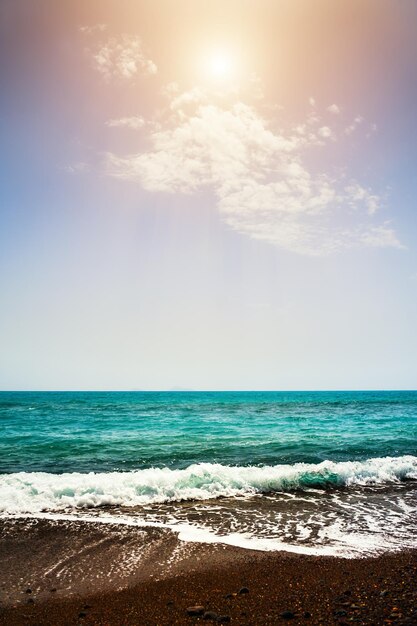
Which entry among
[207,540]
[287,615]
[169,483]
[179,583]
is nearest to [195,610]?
[179,583]

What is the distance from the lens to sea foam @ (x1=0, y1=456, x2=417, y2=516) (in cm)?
1073

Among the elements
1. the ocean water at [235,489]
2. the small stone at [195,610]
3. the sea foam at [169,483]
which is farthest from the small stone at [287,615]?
the sea foam at [169,483]

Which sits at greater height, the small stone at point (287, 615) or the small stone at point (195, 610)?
the small stone at point (287, 615)

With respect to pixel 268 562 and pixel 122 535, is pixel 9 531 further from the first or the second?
pixel 268 562

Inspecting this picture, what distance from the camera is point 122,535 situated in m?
8.32

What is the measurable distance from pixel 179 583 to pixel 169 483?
6.00 meters

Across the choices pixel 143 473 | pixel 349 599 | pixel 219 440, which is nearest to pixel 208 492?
pixel 143 473

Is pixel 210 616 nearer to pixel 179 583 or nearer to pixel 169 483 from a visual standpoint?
pixel 179 583

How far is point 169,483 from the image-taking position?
474 inches

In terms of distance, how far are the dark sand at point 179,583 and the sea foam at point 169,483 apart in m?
2.42

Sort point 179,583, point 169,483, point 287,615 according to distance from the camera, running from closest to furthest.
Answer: point 287,615 → point 179,583 → point 169,483

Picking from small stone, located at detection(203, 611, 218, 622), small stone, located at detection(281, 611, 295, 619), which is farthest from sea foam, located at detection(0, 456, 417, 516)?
small stone, located at detection(281, 611, 295, 619)

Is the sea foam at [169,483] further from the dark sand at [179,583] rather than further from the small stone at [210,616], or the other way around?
the small stone at [210,616]

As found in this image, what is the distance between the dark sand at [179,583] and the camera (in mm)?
5064
